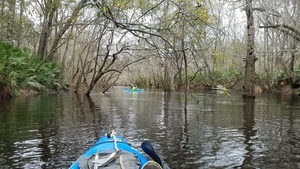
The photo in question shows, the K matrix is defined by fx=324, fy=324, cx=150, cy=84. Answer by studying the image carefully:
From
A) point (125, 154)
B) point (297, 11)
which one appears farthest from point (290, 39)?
point (125, 154)

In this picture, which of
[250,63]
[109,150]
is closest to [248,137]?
[109,150]

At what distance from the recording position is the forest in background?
28.6 ft

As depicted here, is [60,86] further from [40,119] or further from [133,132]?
[133,132]

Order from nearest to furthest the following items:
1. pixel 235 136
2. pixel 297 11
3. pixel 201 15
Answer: pixel 235 136
pixel 201 15
pixel 297 11

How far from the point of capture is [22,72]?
53.4 ft

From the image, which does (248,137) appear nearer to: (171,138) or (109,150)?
(171,138)

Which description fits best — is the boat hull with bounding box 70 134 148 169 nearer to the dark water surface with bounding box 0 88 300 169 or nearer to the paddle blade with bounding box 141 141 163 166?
the paddle blade with bounding box 141 141 163 166

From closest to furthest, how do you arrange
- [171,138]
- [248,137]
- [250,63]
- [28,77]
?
1. [171,138]
2. [248,137]
3. [28,77]
4. [250,63]

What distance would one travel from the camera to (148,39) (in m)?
20.0

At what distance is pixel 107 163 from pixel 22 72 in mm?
14299

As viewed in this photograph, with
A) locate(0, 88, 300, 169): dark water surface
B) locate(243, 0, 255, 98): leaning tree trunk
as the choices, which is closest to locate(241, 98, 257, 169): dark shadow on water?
locate(0, 88, 300, 169): dark water surface

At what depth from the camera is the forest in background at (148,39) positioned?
8719 mm

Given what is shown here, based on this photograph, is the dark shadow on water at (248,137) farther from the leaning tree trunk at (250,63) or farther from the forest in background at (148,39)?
the leaning tree trunk at (250,63)

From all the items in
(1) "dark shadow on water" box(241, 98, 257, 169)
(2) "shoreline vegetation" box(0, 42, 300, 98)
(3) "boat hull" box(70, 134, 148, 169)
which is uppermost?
(2) "shoreline vegetation" box(0, 42, 300, 98)
